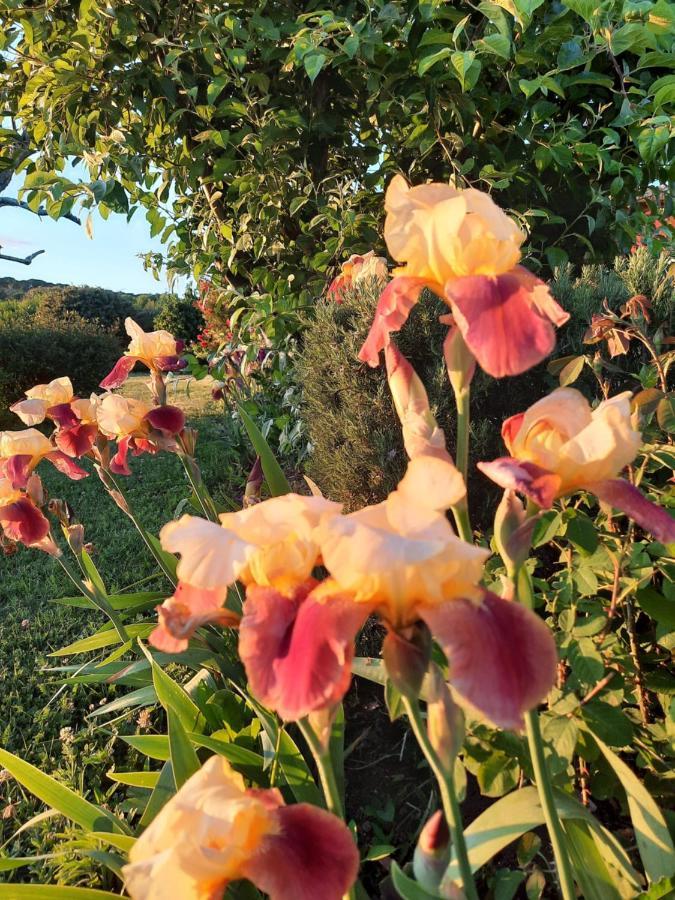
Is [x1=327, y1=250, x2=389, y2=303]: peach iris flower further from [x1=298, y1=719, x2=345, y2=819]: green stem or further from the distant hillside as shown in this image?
the distant hillside

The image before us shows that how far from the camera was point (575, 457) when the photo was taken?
2.91ft

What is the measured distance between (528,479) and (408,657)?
0.29m

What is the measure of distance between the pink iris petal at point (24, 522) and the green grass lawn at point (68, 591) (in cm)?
63

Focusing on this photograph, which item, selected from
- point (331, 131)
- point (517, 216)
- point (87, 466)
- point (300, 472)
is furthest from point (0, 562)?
point (517, 216)

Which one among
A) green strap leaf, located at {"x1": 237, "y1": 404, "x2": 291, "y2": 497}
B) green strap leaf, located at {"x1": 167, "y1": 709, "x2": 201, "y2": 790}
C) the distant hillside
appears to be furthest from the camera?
the distant hillside

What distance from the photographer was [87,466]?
655 centimetres

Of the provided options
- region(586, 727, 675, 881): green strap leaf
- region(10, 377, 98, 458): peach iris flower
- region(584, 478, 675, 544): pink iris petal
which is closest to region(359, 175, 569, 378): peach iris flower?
region(584, 478, 675, 544): pink iris petal

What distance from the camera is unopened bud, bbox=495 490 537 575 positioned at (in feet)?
3.01

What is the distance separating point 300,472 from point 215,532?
12.0ft

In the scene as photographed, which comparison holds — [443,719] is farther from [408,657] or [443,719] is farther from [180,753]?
[180,753]

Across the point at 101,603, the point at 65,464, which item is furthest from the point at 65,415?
the point at 101,603

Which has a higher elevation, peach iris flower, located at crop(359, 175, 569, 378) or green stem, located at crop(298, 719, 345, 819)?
peach iris flower, located at crop(359, 175, 569, 378)

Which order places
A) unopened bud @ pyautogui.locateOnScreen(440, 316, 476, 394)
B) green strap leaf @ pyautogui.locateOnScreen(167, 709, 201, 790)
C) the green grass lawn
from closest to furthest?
unopened bud @ pyautogui.locateOnScreen(440, 316, 476, 394) < green strap leaf @ pyautogui.locateOnScreen(167, 709, 201, 790) < the green grass lawn

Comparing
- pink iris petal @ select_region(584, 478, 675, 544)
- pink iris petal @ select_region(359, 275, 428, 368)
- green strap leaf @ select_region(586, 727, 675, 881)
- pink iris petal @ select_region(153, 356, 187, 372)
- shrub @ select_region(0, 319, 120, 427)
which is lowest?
shrub @ select_region(0, 319, 120, 427)
